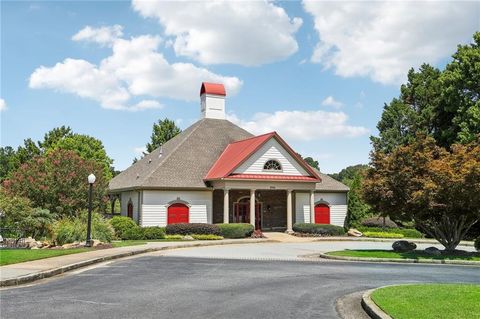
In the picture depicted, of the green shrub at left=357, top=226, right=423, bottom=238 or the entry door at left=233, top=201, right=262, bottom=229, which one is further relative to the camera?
the entry door at left=233, top=201, right=262, bottom=229

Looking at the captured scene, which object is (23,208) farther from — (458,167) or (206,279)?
(458,167)

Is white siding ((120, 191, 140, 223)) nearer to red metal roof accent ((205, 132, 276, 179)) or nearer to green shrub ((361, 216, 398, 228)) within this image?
red metal roof accent ((205, 132, 276, 179))

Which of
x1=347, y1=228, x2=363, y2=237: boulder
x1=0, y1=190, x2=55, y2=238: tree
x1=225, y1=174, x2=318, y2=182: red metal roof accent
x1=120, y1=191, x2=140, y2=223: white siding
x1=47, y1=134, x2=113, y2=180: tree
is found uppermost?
x1=47, y1=134, x2=113, y2=180: tree

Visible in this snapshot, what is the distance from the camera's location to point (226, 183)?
35.5 m

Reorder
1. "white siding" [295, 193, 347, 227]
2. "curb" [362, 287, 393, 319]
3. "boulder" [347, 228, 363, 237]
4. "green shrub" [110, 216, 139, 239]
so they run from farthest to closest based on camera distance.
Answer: "white siding" [295, 193, 347, 227] → "boulder" [347, 228, 363, 237] → "green shrub" [110, 216, 139, 239] → "curb" [362, 287, 393, 319]

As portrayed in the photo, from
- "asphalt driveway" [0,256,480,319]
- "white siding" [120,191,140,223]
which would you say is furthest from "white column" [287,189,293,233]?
"asphalt driveway" [0,256,480,319]

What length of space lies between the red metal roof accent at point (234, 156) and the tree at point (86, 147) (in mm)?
21063

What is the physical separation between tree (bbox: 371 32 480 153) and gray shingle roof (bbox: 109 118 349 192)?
30.5 feet

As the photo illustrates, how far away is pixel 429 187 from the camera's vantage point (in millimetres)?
21719

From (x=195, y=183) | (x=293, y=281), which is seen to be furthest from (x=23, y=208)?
(x=293, y=281)

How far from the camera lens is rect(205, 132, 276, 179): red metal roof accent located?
36.0 meters

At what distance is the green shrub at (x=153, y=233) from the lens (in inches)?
1273

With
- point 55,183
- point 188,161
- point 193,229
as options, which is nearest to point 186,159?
point 188,161

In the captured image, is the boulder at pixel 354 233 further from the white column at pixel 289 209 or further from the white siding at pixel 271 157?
the white siding at pixel 271 157
